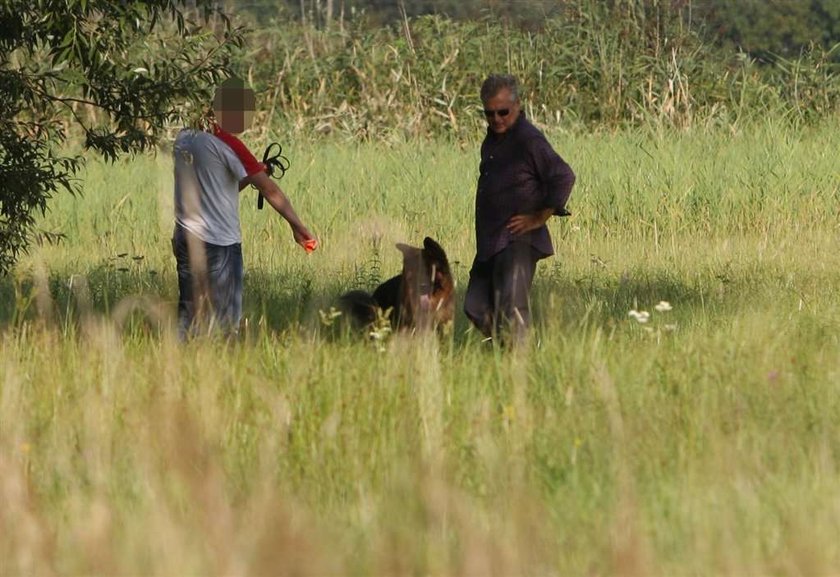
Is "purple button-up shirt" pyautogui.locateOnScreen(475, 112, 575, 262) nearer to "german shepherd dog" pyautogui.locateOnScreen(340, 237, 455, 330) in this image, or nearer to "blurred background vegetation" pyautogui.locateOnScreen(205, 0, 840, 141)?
"german shepherd dog" pyautogui.locateOnScreen(340, 237, 455, 330)

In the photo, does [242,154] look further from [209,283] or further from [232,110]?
[209,283]

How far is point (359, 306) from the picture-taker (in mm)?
8828

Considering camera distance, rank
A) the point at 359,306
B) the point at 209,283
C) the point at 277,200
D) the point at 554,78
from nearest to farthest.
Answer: the point at 277,200, the point at 209,283, the point at 359,306, the point at 554,78

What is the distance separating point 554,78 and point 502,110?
44.3 ft

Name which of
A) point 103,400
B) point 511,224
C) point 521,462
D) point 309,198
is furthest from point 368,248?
point 521,462

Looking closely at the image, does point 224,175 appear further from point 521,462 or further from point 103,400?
point 521,462

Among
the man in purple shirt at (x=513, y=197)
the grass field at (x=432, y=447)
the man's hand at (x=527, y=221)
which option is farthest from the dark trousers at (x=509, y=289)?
the grass field at (x=432, y=447)

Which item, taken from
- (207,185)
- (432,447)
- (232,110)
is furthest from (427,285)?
(432,447)

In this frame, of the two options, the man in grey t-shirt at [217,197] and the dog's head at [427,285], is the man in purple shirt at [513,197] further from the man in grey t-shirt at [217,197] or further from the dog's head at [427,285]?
the man in grey t-shirt at [217,197]

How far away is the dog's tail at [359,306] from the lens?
28.4 feet

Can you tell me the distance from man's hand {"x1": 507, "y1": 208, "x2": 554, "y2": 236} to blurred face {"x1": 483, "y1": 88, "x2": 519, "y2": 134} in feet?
1.49

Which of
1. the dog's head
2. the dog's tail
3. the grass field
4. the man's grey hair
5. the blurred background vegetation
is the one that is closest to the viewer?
the grass field

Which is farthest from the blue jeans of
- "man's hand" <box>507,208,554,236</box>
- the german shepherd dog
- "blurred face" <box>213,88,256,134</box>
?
"man's hand" <box>507,208,554,236</box>

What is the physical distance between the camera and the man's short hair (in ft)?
26.5
